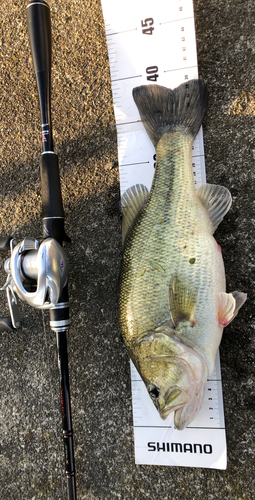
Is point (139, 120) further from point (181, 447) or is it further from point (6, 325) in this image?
point (181, 447)

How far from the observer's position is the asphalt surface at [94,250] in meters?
1.59

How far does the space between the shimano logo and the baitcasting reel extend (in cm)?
97

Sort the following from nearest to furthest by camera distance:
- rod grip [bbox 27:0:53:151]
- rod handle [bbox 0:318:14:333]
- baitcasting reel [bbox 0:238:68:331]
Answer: baitcasting reel [bbox 0:238:68:331] → rod grip [bbox 27:0:53:151] → rod handle [bbox 0:318:14:333]

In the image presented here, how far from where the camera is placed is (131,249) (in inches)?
58.4

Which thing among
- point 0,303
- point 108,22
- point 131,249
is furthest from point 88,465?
point 108,22

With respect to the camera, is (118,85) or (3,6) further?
(3,6)

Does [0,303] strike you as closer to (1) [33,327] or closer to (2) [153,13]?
(1) [33,327]

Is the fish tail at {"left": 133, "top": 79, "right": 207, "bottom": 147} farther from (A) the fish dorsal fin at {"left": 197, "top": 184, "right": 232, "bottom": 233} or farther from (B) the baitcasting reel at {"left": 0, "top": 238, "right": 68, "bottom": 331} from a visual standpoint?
(B) the baitcasting reel at {"left": 0, "top": 238, "right": 68, "bottom": 331}

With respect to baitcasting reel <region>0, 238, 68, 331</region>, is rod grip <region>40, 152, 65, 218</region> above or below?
above

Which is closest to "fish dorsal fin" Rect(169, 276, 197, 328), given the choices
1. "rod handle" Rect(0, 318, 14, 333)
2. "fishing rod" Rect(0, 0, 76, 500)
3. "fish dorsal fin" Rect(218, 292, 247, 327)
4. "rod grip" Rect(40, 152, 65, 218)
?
"fish dorsal fin" Rect(218, 292, 247, 327)

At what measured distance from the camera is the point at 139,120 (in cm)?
177

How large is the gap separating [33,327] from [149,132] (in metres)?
1.34

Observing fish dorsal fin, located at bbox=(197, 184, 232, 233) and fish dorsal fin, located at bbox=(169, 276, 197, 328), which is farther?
fish dorsal fin, located at bbox=(197, 184, 232, 233)

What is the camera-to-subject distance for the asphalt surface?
159 cm
